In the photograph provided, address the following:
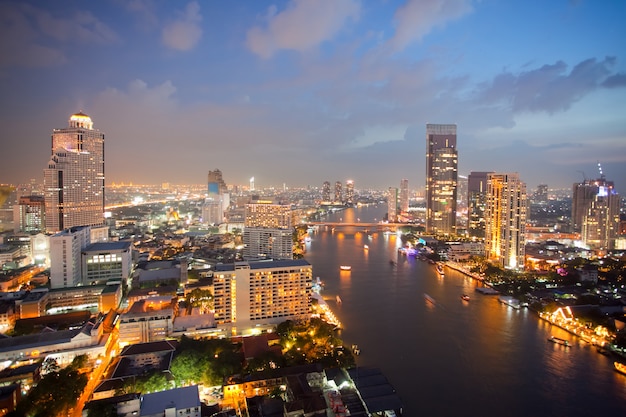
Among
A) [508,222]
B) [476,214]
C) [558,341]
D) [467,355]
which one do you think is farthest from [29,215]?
[476,214]

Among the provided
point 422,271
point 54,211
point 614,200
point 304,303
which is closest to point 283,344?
point 304,303

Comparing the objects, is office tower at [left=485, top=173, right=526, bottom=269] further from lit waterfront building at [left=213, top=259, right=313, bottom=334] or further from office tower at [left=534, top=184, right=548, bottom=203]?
office tower at [left=534, top=184, right=548, bottom=203]

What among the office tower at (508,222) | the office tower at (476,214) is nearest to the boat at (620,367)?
the office tower at (508,222)

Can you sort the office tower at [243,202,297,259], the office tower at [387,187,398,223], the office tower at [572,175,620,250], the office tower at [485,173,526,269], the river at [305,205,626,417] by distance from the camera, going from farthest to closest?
1. the office tower at [387,187,398,223]
2. the office tower at [572,175,620,250]
3. the office tower at [243,202,297,259]
4. the office tower at [485,173,526,269]
5. the river at [305,205,626,417]

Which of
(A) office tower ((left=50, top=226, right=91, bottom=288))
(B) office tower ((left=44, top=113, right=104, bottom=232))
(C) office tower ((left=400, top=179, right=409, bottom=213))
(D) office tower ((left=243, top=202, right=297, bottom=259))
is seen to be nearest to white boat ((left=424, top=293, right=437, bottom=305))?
(D) office tower ((left=243, top=202, right=297, bottom=259))

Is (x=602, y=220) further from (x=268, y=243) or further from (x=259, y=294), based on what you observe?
(x=259, y=294)

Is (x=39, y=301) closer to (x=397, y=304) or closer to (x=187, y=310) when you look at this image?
(x=187, y=310)
